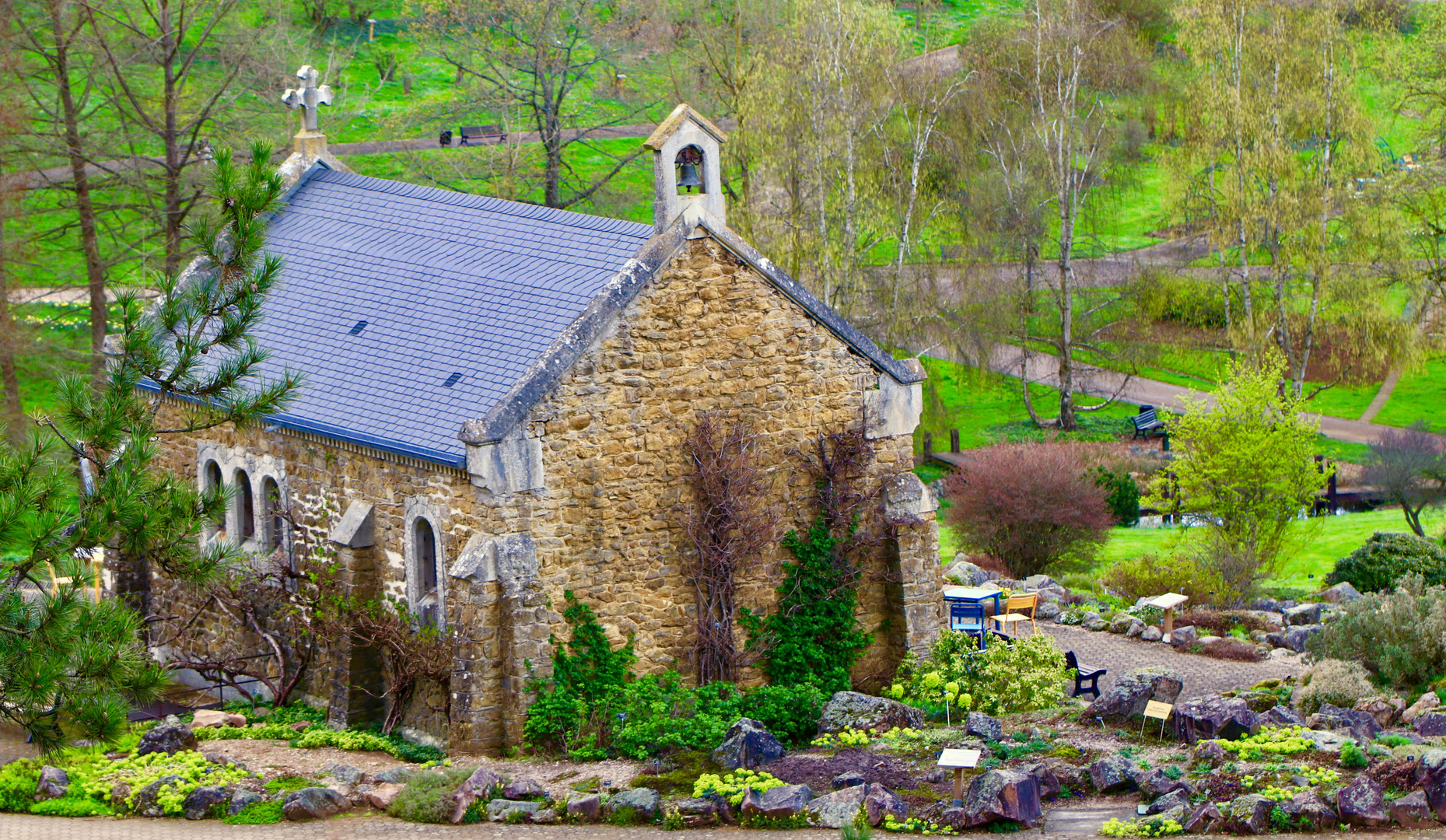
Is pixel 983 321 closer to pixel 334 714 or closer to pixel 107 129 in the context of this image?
pixel 107 129

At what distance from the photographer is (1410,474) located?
34.6 metres

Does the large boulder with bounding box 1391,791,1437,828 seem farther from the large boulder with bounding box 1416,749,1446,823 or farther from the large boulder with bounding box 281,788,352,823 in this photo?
the large boulder with bounding box 281,788,352,823

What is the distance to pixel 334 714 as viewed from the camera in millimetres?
19578

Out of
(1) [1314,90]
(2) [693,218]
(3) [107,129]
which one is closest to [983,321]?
(1) [1314,90]

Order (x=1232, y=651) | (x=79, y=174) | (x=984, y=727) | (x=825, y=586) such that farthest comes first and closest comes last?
(x=79, y=174) → (x=1232, y=651) → (x=825, y=586) → (x=984, y=727)

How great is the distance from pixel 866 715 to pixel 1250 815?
5.03 metres

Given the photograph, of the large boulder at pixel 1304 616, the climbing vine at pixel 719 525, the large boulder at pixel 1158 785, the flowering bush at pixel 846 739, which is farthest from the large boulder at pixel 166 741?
the large boulder at pixel 1304 616

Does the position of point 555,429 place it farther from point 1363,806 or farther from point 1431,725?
point 1431,725

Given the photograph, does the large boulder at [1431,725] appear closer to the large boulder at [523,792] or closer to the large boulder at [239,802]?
the large boulder at [523,792]

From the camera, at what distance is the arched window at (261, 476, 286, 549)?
69.4 ft

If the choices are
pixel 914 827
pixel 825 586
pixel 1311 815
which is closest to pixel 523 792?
pixel 914 827

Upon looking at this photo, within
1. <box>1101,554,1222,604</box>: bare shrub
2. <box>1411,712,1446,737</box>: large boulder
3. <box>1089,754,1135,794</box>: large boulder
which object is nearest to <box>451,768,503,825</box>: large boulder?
<box>1089,754,1135,794</box>: large boulder

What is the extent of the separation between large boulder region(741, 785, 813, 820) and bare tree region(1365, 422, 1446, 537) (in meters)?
22.3

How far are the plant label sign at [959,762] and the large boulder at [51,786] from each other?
29.3 feet
